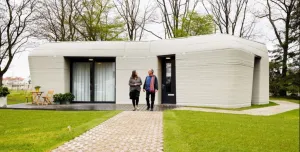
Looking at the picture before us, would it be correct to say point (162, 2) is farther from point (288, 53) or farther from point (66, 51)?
point (66, 51)

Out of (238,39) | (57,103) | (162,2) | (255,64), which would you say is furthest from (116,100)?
(162,2)

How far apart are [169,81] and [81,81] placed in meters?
5.26

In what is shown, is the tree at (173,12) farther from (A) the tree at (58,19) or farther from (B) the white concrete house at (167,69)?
(B) the white concrete house at (167,69)

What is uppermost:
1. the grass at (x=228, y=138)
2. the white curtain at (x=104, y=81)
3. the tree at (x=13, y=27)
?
the tree at (x=13, y=27)

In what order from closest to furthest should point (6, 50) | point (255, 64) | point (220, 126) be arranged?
point (220, 126) → point (255, 64) → point (6, 50)

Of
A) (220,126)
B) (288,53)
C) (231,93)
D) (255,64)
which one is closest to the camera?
(220,126)

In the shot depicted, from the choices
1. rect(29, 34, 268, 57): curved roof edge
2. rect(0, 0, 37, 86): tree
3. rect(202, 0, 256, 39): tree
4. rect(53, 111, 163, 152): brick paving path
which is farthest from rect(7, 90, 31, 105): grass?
rect(202, 0, 256, 39): tree

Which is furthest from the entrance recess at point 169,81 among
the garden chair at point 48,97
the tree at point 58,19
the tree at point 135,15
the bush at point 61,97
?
the tree at point 135,15

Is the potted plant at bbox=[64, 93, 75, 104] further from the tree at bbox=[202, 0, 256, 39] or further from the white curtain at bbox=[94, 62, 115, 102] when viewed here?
the tree at bbox=[202, 0, 256, 39]

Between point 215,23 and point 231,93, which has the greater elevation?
point 215,23

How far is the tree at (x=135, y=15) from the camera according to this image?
32244 mm

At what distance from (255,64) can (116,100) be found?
8.59 m

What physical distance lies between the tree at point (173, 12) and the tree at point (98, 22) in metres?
4.88

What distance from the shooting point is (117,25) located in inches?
1232
